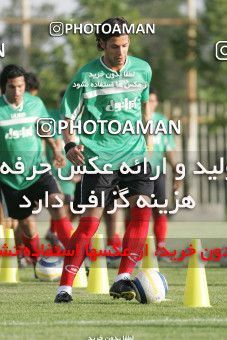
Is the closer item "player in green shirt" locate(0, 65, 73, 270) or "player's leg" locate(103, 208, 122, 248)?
"player in green shirt" locate(0, 65, 73, 270)

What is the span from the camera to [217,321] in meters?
8.37

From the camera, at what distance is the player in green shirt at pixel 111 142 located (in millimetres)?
9828

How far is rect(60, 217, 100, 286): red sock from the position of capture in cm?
979

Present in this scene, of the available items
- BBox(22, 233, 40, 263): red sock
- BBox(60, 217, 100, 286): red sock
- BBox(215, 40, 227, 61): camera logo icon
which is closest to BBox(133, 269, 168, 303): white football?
BBox(60, 217, 100, 286): red sock

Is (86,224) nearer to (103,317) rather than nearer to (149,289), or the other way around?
(149,289)

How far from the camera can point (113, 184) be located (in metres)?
10.0

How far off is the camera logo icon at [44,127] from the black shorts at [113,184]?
2756mm

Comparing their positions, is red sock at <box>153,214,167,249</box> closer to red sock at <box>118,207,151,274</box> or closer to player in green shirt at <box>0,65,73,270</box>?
player in green shirt at <box>0,65,73,270</box>

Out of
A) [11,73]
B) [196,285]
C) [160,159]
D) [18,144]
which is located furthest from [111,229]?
[196,285]

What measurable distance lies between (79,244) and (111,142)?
860 mm

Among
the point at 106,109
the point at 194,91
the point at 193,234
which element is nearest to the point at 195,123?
the point at 194,91

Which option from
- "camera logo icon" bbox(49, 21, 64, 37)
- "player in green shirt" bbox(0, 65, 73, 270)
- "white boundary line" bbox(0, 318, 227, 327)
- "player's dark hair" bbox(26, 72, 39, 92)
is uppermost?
"camera logo icon" bbox(49, 21, 64, 37)

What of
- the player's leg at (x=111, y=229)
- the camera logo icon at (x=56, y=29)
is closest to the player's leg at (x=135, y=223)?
the camera logo icon at (x=56, y=29)

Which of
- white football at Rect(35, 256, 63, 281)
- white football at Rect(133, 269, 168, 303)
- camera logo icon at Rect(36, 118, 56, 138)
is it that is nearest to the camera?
white football at Rect(133, 269, 168, 303)
